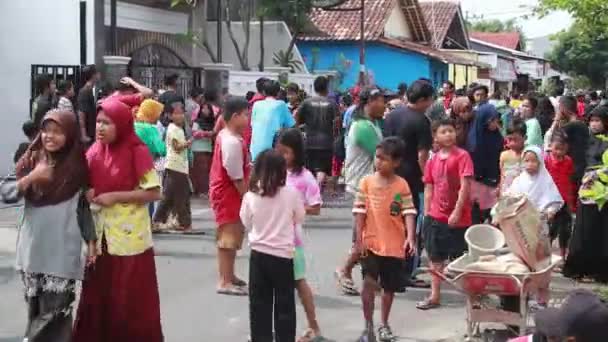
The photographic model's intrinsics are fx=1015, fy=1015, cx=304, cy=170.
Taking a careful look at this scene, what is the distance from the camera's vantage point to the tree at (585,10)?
16500mm

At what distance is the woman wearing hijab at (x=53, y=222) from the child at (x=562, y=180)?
214 inches

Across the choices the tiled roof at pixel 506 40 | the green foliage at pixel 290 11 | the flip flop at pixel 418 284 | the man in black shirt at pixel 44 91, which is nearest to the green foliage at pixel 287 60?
the green foliage at pixel 290 11

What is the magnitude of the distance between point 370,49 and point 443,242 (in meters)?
27.6

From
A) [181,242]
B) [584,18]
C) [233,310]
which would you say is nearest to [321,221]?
[181,242]

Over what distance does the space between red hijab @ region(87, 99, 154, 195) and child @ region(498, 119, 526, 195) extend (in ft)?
15.0

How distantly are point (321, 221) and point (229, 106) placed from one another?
5.64m

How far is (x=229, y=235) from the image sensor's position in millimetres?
8523

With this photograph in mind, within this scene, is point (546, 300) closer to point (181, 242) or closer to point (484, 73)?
point (181, 242)

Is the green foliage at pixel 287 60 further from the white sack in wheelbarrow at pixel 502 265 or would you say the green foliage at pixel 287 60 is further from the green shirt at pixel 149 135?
the white sack in wheelbarrow at pixel 502 265

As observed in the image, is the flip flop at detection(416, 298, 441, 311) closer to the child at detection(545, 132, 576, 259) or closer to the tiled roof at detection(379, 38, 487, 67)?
the child at detection(545, 132, 576, 259)

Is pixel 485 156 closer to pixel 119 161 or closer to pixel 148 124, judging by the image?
pixel 148 124

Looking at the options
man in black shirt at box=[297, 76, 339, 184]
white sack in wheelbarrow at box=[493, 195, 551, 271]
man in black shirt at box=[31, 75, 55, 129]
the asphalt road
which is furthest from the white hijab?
man in black shirt at box=[31, 75, 55, 129]

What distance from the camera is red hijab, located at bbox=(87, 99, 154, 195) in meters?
6.34

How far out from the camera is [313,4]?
1081 inches
